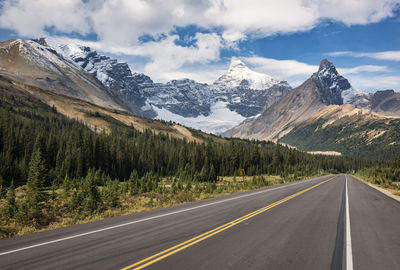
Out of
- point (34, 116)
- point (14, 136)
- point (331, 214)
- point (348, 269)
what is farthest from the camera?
point (34, 116)

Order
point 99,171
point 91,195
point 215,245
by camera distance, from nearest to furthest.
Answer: point 215,245 < point 91,195 < point 99,171

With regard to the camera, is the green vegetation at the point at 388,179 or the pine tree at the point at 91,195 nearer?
the pine tree at the point at 91,195

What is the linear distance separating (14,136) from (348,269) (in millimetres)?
104363

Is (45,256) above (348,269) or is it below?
below

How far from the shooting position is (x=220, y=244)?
9148mm

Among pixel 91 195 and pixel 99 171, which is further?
pixel 99 171

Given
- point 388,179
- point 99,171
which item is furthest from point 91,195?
point 388,179

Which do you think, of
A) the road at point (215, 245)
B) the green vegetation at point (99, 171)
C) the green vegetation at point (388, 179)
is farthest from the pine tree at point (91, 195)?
the green vegetation at point (388, 179)

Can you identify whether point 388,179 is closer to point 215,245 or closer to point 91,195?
point 91,195

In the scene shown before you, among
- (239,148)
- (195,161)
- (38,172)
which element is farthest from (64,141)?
(38,172)

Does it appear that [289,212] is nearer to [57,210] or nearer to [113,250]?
[113,250]

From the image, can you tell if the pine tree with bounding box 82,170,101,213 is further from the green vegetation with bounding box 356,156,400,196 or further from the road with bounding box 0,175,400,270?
the green vegetation with bounding box 356,156,400,196

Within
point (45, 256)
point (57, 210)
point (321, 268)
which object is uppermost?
point (321, 268)

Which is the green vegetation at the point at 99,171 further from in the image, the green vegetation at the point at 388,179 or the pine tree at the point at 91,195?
the green vegetation at the point at 388,179
